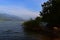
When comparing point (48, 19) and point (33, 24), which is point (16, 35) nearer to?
point (33, 24)

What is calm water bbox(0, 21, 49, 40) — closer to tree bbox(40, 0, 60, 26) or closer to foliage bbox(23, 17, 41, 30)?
foliage bbox(23, 17, 41, 30)

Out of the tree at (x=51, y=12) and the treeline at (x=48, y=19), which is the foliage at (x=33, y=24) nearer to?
the treeline at (x=48, y=19)

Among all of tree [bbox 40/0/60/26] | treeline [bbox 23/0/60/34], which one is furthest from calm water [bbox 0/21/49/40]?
tree [bbox 40/0/60/26]

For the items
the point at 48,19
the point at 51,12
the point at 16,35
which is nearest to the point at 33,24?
the point at 48,19

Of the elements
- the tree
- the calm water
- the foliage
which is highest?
the tree

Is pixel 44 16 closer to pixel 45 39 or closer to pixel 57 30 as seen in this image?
pixel 57 30

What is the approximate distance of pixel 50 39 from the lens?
2348 cm

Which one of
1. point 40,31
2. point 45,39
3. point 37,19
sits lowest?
point 45,39

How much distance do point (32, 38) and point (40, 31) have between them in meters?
5.90

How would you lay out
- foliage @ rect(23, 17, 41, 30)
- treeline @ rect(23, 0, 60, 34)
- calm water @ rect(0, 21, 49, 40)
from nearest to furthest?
calm water @ rect(0, 21, 49, 40)
treeline @ rect(23, 0, 60, 34)
foliage @ rect(23, 17, 41, 30)

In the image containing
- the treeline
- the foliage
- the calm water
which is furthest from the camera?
the foliage

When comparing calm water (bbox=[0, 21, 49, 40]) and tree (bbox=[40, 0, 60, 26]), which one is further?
tree (bbox=[40, 0, 60, 26])

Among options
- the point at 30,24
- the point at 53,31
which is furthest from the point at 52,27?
the point at 30,24

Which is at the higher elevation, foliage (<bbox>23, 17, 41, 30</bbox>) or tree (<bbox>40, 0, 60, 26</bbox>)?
tree (<bbox>40, 0, 60, 26</bbox>)
